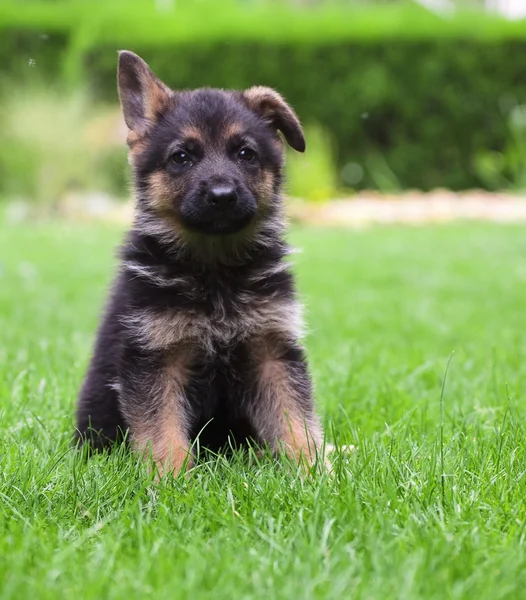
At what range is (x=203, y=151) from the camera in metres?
3.52

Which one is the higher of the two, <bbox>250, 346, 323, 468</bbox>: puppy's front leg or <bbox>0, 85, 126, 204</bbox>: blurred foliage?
<bbox>0, 85, 126, 204</bbox>: blurred foliage

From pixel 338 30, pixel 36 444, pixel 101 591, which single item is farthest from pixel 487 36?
pixel 101 591

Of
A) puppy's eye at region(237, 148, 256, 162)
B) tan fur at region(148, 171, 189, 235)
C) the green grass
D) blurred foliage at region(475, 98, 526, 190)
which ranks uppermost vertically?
blurred foliage at region(475, 98, 526, 190)

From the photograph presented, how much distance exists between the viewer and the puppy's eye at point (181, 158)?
353 cm

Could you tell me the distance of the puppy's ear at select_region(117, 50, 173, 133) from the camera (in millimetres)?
3650

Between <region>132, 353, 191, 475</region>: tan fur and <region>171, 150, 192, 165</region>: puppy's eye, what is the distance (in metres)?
0.82

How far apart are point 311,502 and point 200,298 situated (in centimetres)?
100

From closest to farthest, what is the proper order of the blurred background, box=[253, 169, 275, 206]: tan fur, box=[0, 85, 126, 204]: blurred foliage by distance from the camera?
box=[253, 169, 275, 206]: tan fur, box=[0, 85, 126, 204]: blurred foliage, the blurred background

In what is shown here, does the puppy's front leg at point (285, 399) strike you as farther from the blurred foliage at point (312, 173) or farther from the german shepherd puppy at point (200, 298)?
the blurred foliage at point (312, 173)

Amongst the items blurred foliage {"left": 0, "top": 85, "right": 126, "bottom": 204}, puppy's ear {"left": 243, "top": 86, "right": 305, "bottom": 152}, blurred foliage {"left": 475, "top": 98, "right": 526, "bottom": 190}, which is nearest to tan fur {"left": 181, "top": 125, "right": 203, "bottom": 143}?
puppy's ear {"left": 243, "top": 86, "right": 305, "bottom": 152}

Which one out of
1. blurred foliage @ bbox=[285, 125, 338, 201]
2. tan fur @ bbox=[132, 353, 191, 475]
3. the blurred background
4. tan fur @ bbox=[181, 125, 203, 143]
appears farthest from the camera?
the blurred background

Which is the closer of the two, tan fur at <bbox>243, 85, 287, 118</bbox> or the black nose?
the black nose

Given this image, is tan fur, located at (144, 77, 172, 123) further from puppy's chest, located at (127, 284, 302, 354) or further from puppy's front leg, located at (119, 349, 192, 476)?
puppy's front leg, located at (119, 349, 192, 476)

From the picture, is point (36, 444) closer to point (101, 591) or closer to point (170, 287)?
→ point (170, 287)
